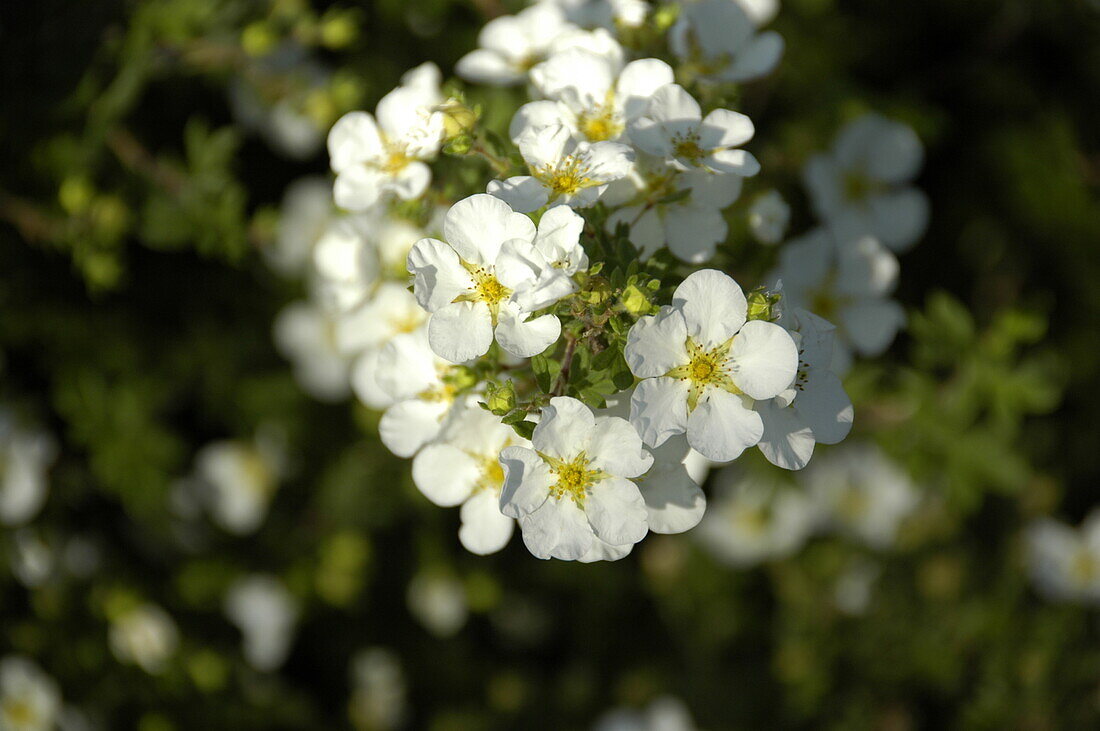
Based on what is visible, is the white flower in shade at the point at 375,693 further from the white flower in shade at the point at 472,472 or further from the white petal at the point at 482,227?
the white petal at the point at 482,227

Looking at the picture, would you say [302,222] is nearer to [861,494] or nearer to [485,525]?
[485,525]

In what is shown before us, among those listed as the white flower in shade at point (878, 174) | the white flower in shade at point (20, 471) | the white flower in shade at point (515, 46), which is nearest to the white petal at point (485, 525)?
the white flower in shade at point (515, 46)

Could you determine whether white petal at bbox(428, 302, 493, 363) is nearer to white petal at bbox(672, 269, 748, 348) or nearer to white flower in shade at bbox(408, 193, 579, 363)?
white flower in shade at bbox(408, 193, 579, 363)

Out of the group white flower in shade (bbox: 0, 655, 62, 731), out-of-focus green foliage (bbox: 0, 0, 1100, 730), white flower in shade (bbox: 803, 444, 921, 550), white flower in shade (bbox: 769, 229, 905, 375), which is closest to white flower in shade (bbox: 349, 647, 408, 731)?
out-of-focus green foliage (bbox: 0, 0, 1100, 730)

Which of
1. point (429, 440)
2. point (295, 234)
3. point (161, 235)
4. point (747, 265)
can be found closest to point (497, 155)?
point (429, 440)

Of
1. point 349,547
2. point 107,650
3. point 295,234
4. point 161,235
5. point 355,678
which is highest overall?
point 161,235

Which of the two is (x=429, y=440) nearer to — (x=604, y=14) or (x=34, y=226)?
(x=604, y=14)

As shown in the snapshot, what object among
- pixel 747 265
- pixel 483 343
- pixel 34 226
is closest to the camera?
pixel 483 343
